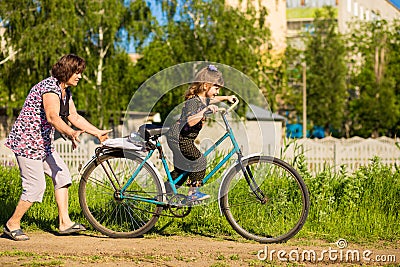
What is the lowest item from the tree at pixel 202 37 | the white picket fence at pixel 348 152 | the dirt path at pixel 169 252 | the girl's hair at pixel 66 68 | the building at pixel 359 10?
the white picket fence at pixel 348 152

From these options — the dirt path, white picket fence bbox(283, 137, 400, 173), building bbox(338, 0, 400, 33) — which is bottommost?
white picket fence bbox(283, 137, 400, 173)

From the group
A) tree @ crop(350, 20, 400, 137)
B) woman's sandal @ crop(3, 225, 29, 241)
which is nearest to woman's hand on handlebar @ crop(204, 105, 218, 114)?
woman's sandal @ crop(3, 225, 29, 241)

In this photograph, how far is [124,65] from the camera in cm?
3006

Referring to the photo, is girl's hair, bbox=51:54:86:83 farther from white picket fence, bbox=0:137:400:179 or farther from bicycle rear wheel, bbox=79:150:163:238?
white picket fence, bbox=0:137:400:179

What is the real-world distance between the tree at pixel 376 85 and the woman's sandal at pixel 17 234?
1517 inches

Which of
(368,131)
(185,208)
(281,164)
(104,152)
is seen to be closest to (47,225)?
(104,152)

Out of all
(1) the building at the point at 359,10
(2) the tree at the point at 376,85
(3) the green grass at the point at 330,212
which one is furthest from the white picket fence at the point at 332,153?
(1) the building at the point at 359,10

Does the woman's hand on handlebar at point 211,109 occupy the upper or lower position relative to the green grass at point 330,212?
upper

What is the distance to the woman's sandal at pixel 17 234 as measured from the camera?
6074 millimetres

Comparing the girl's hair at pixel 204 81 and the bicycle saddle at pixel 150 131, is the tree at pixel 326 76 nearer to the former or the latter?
the girl's hair at pixel 204 81

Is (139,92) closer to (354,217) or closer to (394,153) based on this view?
(354,217)

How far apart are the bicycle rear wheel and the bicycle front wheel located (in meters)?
0.66

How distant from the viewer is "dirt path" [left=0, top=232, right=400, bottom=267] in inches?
203

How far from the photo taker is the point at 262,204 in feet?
20.6
